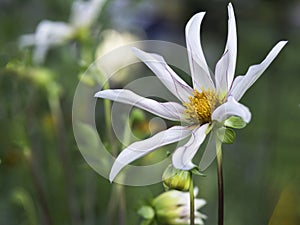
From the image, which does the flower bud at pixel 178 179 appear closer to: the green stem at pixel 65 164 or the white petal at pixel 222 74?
the white petal at pixel 222 74

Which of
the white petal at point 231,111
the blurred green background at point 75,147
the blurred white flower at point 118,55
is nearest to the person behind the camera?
the white petal at point 231,111

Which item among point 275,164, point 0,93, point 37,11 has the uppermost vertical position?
point 37,11

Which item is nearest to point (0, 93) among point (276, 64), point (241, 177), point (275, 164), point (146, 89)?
point (146, 89)

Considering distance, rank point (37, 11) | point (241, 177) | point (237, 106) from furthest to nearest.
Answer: point (37, 11) → point (241, 177) → point (237, 106)

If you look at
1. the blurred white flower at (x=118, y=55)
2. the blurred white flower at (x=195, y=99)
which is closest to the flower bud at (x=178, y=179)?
the blurred white flower at (x=195, y=99)

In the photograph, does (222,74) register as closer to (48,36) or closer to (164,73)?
(164,73)

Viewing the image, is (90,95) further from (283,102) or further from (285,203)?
(283,102)

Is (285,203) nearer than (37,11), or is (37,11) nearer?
(285,203)
